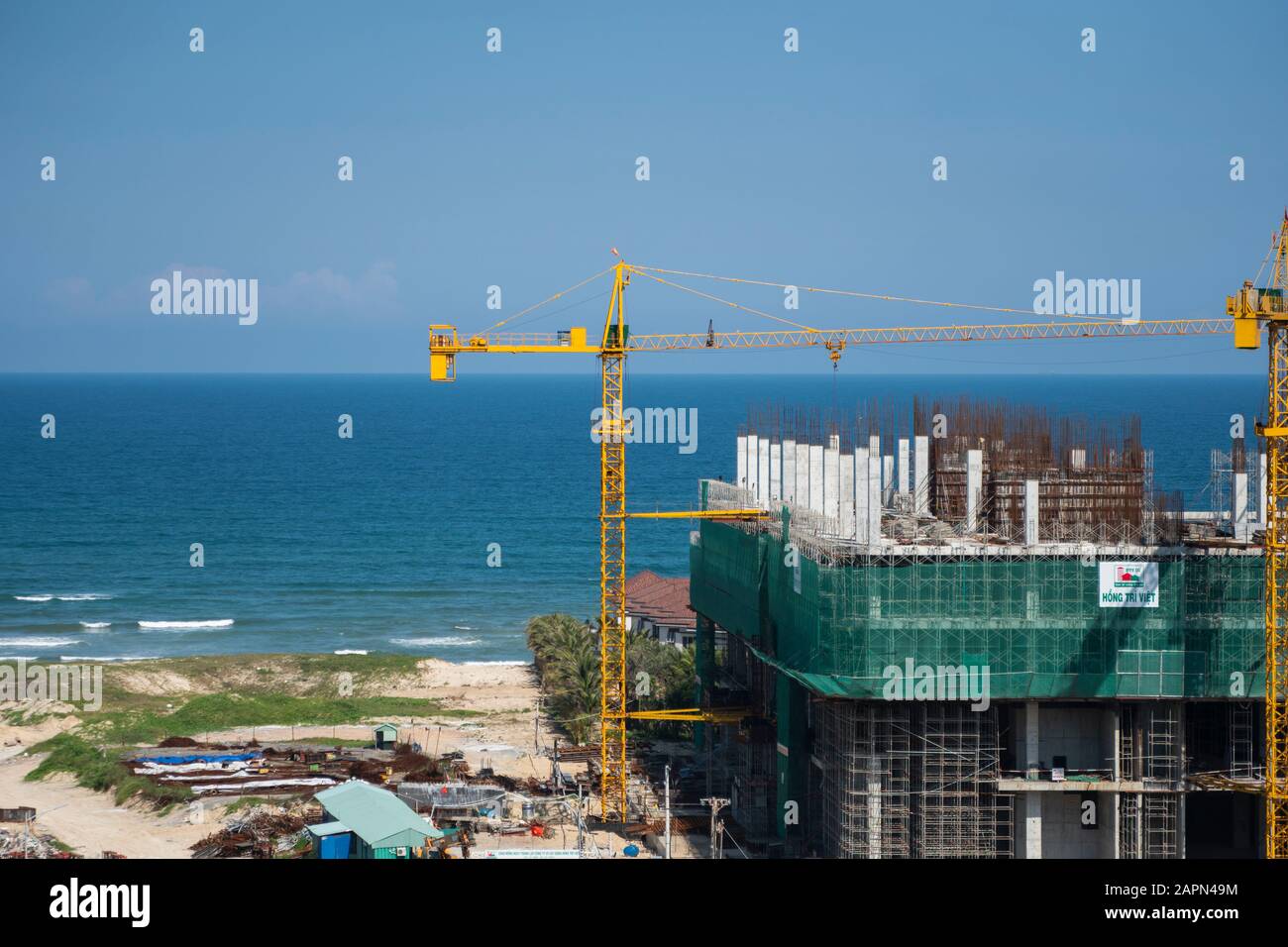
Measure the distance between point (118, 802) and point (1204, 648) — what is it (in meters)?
38.6

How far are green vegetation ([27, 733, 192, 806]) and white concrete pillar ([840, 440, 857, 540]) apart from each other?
2668 cm

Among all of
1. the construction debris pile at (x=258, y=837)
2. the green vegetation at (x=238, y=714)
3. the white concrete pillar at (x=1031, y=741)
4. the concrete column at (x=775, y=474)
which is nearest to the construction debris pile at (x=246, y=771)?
the construction debris pile at (x=258, y=837)

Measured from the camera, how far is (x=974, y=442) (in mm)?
58188

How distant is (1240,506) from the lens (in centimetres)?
4831

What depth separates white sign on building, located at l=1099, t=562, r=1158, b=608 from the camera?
44250 millimetres

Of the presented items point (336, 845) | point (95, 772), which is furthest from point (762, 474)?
point (95, 772)

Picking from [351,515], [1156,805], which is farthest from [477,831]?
[351,515]

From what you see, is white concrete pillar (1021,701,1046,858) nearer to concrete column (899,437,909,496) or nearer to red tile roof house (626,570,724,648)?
concrete column (899,437,909,496)

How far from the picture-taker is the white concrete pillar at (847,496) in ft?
155

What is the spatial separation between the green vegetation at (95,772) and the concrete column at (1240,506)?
37.5 meters

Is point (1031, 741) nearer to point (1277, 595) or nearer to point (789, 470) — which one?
point (1277, 595)
